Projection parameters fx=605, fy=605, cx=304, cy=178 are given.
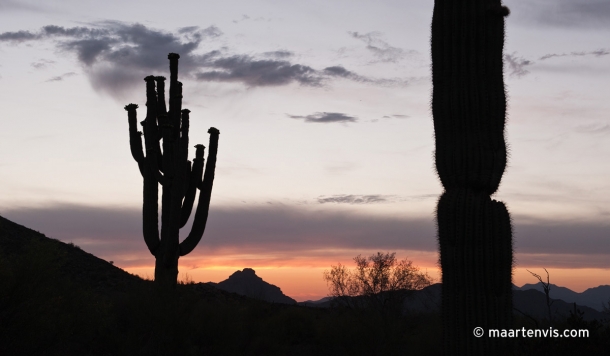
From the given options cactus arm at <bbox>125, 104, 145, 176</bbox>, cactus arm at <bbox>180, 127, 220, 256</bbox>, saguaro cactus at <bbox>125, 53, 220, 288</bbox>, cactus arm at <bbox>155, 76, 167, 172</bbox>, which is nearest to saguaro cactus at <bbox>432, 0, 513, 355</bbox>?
saguaro cactus at <bbox>125, 53, 220, 288</bbox>

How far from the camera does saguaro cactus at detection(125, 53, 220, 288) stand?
18.0 m

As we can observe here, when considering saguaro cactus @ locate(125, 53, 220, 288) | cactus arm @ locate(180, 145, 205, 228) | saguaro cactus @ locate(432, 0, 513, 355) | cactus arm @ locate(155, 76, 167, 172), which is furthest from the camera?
cactus arm @ locate(180, 145, 205, 228)

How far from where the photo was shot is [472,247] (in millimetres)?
9773

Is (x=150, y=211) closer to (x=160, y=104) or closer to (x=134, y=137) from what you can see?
(x=134, y=137)

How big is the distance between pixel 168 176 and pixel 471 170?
409 inches

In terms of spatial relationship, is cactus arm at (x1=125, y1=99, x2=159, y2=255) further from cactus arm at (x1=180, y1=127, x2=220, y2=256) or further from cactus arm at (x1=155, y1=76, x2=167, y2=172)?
cactus arm at (x1=180, y1=127, x2=220, y2=256)

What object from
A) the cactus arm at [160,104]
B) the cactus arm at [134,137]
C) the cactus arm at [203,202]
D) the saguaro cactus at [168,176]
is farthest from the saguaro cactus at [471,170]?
the cactus arm at [134,137]

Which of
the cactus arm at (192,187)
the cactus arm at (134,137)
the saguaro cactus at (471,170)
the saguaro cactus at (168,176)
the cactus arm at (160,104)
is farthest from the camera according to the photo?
the cactus arm at (192,187)

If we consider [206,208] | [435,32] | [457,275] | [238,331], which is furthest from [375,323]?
[435,32]

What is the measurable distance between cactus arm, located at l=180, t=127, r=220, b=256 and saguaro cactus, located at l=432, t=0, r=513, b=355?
991 cm

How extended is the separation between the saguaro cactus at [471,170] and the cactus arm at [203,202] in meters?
9.91

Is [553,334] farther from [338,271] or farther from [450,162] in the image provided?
[338,271]

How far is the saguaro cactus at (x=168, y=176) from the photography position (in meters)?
18.0

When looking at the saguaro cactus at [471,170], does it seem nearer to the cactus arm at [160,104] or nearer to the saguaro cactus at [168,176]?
the saguaro cactus at [168,176]
